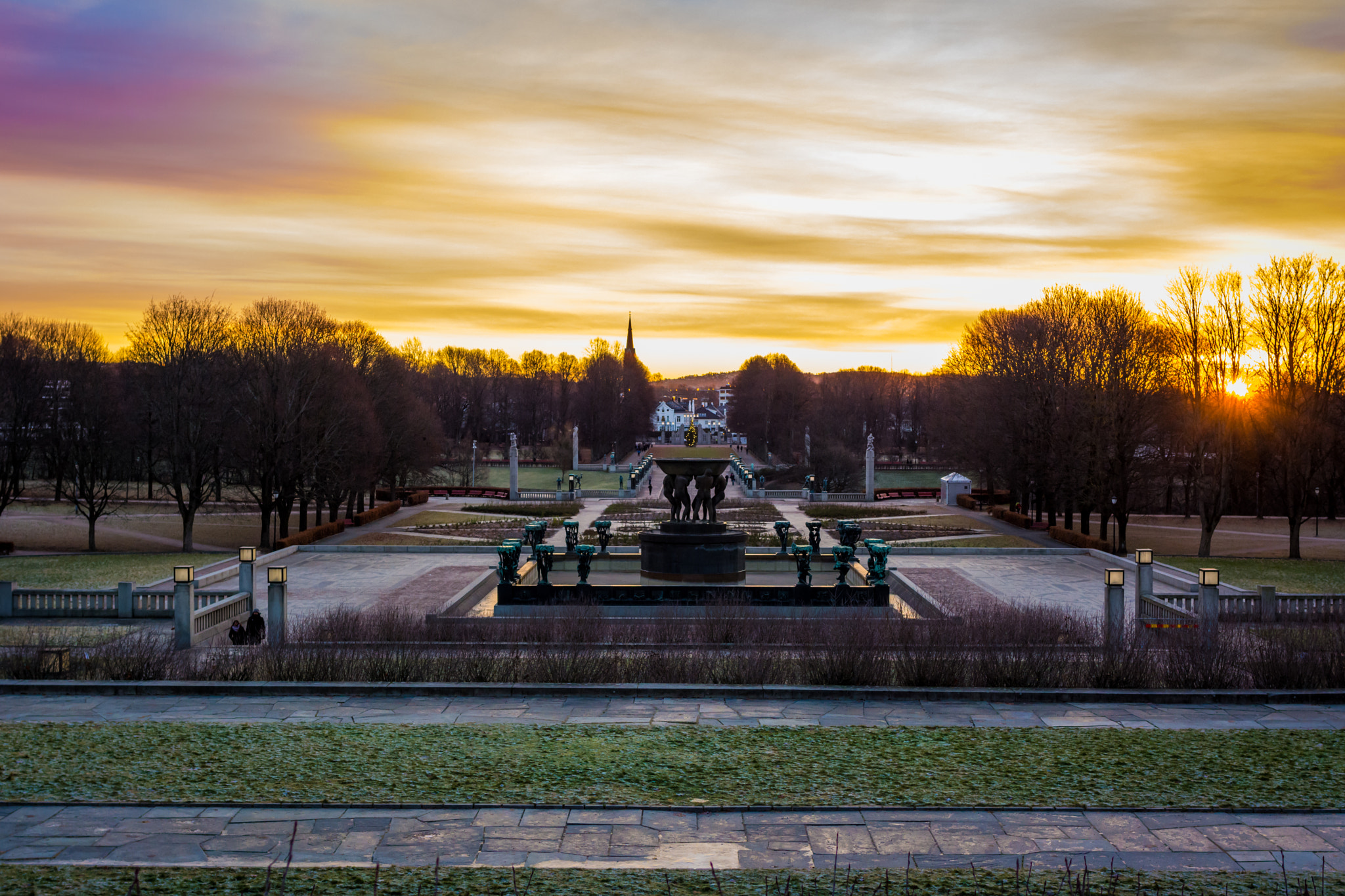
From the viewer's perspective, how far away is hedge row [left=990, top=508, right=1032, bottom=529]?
48531 mm

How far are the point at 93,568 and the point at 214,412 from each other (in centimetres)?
1421

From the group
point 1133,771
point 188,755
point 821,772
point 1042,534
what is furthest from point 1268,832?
point 1042,534

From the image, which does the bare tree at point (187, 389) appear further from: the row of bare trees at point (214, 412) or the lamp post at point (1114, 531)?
the lamp post at point (1114, 531)

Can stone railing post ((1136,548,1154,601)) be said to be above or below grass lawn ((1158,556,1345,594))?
above

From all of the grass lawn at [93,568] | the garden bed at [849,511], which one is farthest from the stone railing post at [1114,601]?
the garden bed at [849,511]

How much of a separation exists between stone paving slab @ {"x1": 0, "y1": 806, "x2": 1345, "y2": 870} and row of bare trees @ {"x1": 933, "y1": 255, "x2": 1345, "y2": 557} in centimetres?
3683

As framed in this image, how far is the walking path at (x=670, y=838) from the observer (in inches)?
327

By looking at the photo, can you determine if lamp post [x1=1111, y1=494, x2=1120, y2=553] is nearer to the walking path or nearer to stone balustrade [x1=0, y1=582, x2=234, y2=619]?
stone balustrade [x1=0, y1=582, x2=234, y2=619]

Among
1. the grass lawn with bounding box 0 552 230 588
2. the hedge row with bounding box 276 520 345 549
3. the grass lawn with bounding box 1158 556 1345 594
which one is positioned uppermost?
the hedge row with bounding box 276 520 345 549

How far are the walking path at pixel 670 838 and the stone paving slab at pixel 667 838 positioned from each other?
0.02 metres

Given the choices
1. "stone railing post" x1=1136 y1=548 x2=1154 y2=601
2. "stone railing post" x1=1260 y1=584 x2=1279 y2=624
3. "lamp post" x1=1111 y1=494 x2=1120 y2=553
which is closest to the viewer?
"stone railing post" x1=1260 y1=584 x2=1279 y2=624

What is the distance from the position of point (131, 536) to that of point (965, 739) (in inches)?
1956

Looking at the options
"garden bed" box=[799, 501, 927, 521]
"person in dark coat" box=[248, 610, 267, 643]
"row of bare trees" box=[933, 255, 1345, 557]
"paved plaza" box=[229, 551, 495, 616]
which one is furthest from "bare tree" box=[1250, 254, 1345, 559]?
"person in dark coat" box=[248, 610, 267, 643]

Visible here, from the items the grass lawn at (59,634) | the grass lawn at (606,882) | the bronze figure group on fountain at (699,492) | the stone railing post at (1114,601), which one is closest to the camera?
the grass lawn at (606,882)
